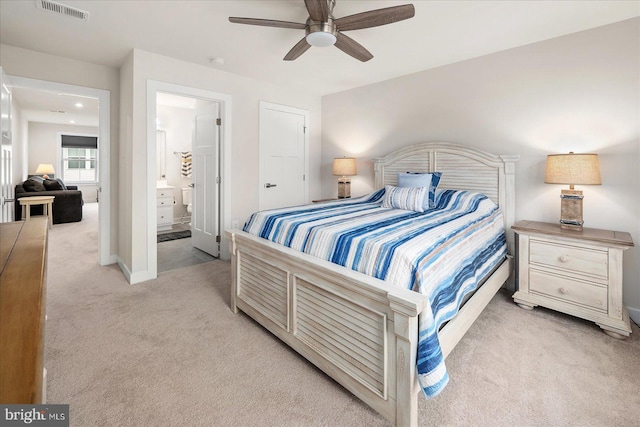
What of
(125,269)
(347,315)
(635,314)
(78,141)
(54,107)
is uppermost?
(54,107)

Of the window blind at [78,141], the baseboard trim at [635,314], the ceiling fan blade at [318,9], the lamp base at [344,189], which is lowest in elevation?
the baseboard trim at [635,314]

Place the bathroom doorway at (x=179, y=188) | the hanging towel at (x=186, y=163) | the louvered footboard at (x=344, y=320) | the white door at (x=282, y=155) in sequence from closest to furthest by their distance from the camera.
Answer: the louvered footboard at (x=344, y=320), the bathroom doorway at (x=179, y=188), the white door at (x=282, y=155), the hanging towel at (x=186, y=163)

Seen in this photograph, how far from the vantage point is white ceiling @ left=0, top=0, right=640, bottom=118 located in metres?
2.26

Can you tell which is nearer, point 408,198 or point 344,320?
point 344,320

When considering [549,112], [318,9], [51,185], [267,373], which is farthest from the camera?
[51,185]

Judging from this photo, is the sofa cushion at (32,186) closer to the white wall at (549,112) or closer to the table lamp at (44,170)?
the table lamp at (44,170)

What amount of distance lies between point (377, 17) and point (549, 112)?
1917 millimetres

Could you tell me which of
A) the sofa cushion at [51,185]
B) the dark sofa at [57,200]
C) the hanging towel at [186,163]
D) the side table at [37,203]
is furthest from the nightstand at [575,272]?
the sofa cushion at [51,185]

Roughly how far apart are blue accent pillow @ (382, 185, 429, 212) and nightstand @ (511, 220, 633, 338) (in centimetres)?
80

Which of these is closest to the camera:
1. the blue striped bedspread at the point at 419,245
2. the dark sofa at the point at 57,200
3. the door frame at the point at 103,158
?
the blue striped bedspread at the point at 419,245

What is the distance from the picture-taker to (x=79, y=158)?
9.19 meters

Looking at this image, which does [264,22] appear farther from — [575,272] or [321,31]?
[575,272]

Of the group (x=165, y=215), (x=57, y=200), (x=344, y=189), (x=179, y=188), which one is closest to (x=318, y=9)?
(x=344, y=189)

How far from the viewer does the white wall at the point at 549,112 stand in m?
2.43
